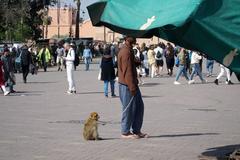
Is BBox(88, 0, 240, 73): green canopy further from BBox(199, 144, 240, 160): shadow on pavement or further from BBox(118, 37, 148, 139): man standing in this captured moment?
BBox(118, 37, 148, 139): man standing

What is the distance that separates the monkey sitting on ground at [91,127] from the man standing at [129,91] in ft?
1.69

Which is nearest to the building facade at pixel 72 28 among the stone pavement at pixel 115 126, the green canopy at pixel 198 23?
the stone pavement at pixel 115 126

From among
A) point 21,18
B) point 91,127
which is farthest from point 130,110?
point 21,18

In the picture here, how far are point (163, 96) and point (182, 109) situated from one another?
12.8 feet

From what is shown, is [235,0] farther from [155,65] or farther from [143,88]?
[155,65]

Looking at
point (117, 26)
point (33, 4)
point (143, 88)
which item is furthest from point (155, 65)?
point (33, 4)

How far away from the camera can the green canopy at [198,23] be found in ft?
24.1

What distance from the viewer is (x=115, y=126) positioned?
13477mm

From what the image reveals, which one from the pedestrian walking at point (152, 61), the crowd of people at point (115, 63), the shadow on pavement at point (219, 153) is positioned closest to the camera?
the shadow on pavement at point (219, 153)

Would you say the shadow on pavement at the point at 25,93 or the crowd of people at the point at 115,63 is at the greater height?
the crowd of people at the point at 115,63

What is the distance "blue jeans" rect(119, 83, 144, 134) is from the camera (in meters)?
11.4

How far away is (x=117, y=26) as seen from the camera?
314 inches

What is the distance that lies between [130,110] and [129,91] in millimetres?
335

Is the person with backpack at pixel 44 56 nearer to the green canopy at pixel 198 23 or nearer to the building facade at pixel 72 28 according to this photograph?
the green canopy at pixel 198 23
